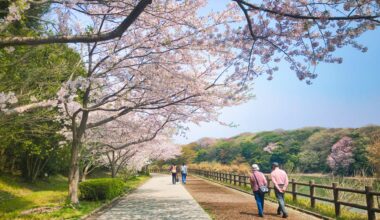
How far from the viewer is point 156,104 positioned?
1477 cm

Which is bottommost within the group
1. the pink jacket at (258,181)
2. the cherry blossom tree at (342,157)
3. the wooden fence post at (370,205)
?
the wooden fence post at (370,205)

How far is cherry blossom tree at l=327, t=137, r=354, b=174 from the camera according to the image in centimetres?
5291

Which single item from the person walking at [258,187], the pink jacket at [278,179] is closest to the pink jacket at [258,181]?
the person walking at [258,187]

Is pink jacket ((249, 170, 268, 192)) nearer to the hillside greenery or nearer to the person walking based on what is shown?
the person walking

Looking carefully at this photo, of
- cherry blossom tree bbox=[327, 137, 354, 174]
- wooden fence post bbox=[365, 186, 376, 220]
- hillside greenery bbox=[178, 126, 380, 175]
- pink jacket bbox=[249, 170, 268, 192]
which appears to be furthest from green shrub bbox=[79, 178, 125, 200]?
cherry blossom tree bbox=[327, 137, 354, 174]

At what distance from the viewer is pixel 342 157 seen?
5462 cm

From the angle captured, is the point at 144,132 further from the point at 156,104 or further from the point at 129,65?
the point at 129,65

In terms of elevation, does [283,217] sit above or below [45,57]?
below

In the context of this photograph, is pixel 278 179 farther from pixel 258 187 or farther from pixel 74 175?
pixel 74 175

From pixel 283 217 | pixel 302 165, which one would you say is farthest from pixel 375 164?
pixel 302 165

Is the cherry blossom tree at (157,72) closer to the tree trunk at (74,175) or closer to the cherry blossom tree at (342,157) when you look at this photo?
the tree trunk at (74,175)

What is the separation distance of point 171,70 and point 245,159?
79787 mm

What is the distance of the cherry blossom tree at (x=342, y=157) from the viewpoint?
52.9 metres

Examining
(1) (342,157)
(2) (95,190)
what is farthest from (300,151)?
(2) (95,190)
